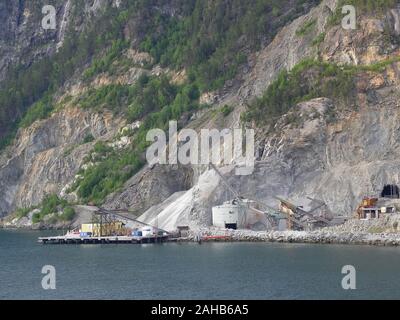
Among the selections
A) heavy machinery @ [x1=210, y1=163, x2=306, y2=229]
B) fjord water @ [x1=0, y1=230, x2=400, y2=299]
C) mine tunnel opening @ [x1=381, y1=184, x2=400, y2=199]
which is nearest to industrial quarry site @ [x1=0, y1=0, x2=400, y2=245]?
mine tunnel opening @ [x1=381, y1=184, x2=400, y2=199]

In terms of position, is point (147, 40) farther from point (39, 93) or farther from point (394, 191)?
point (394, 191)

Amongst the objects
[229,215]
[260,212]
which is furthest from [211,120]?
[260,212]

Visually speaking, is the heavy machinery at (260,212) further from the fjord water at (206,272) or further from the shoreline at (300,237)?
the fjord water at (206,272)

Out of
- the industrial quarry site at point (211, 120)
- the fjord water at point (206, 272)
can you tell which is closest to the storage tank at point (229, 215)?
the industrial quarry site at point (211, 120)
